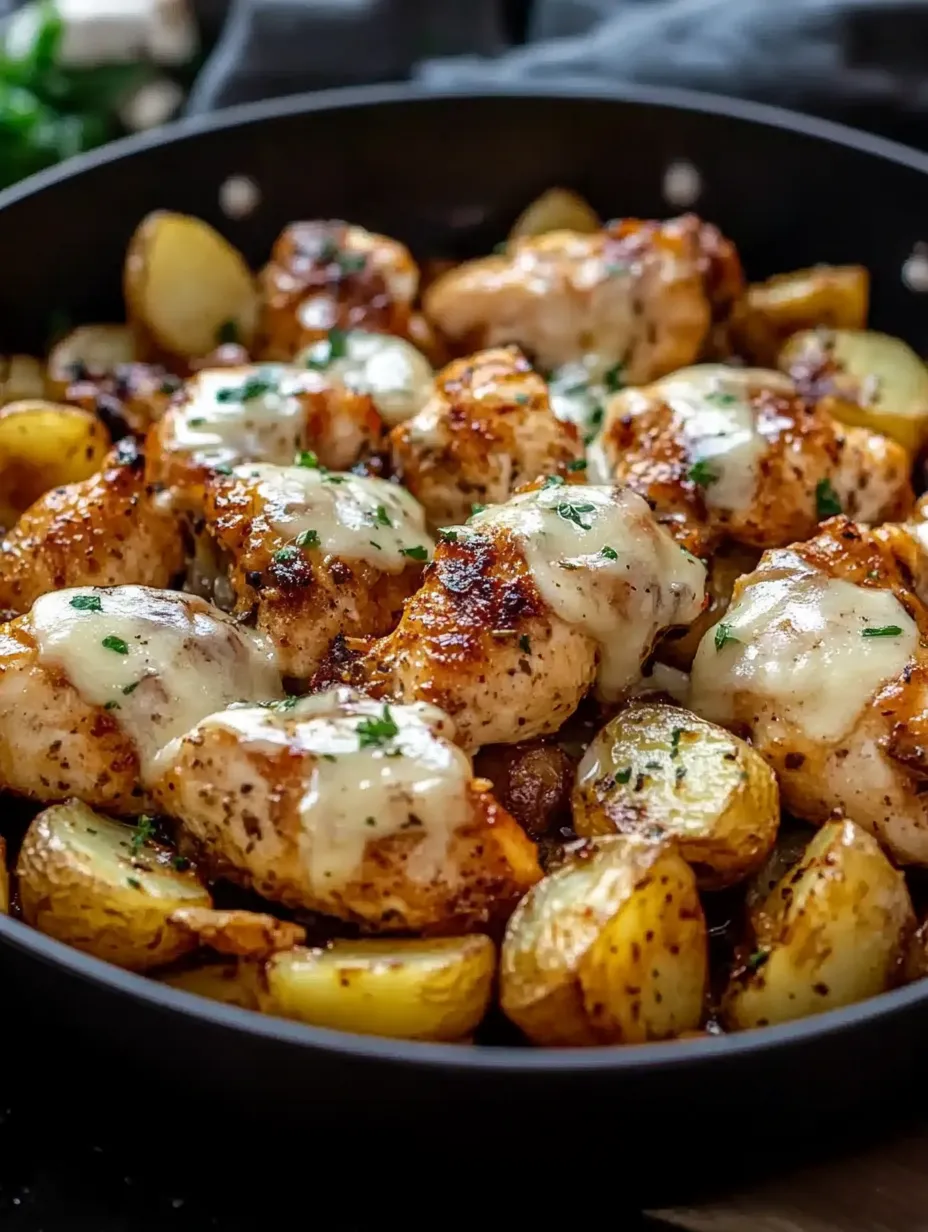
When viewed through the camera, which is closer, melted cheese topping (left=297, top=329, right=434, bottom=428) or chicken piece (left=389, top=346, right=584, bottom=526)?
chicken piece (left=389, top=346, right=584, bottom=526)

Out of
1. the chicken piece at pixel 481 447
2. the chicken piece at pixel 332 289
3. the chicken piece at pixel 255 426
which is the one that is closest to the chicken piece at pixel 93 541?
the chicken piece at pixel 255 426

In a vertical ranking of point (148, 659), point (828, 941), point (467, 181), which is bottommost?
point (828, 941)

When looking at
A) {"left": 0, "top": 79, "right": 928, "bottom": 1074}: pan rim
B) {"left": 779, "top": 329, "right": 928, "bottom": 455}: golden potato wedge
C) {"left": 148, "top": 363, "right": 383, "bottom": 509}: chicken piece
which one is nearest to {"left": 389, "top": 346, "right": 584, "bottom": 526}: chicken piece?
{"left": 148, "top": 363, "right": 383, "bottom": 509}: chicken piece

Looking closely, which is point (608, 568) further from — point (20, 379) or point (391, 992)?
point (20, 379)

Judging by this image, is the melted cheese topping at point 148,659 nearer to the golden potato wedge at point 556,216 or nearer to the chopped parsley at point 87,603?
the chopped parsley at point 87,603

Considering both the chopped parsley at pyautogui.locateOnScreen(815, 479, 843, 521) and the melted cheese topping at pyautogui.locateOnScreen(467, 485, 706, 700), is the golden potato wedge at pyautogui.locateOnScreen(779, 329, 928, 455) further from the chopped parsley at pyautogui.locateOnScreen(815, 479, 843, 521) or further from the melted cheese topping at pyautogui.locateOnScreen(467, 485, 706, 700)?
the melted cheese topping at pyautogui.locateOnScreen(467, 485, 706, 700)

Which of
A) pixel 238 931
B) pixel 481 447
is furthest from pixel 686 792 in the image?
pixel 481 447
